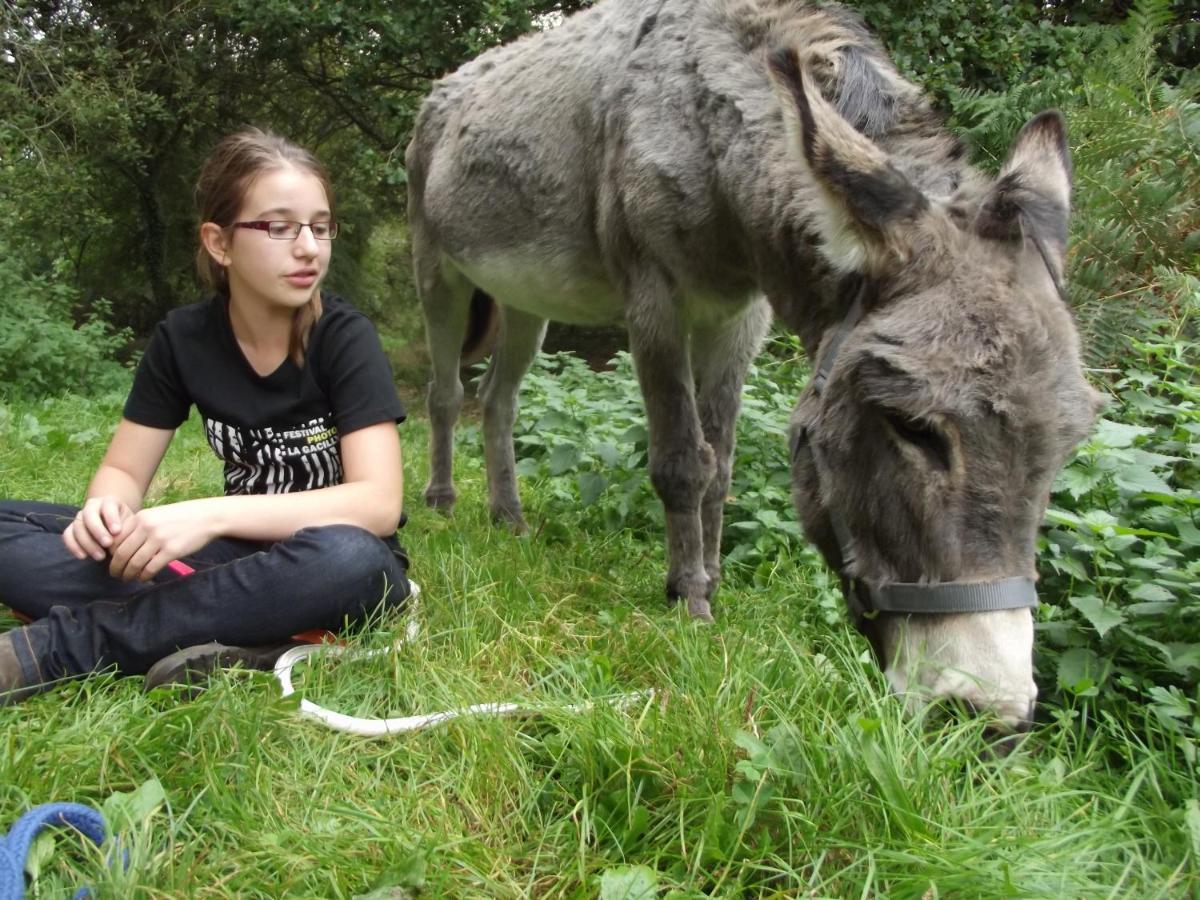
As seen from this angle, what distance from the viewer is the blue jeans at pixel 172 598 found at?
210 centimetres

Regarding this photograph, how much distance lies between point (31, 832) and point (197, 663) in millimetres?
682

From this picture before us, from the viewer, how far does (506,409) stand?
15.6ft

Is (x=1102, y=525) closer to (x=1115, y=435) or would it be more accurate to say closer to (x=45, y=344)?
(x=1115, y=435)

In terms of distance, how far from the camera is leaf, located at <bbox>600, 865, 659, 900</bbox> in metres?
1.40

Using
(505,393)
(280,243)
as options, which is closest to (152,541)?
(280,243)

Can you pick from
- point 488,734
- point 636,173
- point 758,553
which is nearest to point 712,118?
point 636,173

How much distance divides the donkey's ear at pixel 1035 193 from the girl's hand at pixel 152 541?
1.99 meters

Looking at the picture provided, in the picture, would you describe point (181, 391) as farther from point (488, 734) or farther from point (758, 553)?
point (758, 553)

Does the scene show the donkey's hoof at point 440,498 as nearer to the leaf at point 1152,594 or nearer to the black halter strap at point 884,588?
the black halter strap at point 884,588

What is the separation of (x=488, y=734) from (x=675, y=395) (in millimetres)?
1577

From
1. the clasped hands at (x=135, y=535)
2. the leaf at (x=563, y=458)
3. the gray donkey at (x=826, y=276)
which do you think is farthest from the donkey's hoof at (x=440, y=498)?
the clasped hands at (x=135, y=535)

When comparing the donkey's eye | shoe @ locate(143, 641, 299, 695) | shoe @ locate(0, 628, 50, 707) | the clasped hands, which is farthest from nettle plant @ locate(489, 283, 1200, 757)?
shoe @ locate(0, 628, 50, 707)

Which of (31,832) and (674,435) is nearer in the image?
(31,832)

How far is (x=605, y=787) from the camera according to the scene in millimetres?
1671
